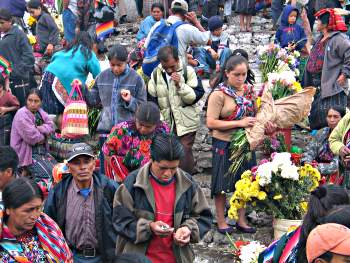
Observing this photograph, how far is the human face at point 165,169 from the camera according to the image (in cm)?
463

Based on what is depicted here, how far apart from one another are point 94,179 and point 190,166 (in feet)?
10.2

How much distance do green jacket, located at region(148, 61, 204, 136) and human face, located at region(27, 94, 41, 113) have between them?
4.16ft

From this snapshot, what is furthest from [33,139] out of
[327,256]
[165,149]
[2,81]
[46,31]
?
[327,256]

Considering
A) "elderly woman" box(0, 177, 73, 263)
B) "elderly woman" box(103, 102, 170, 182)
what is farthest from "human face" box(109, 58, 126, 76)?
"elderly woman" box(0, 177, 73, 263)

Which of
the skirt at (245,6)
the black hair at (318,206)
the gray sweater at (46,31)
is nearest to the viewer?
the black hair at (318,206)

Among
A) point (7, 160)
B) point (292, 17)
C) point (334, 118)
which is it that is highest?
point (292, 17)

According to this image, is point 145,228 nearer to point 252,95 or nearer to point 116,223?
point 116,223

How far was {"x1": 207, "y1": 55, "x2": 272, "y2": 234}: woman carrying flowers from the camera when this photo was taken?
257 inches

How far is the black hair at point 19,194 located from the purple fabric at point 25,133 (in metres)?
3.41

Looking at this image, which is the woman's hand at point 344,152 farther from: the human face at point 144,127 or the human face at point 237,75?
the human face at point 144,127

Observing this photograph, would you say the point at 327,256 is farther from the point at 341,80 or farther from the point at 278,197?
the point at 341,80

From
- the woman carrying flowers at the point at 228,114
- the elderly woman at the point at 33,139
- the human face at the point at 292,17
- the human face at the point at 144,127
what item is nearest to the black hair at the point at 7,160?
the human face at the point at 144,127

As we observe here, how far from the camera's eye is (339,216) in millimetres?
3754

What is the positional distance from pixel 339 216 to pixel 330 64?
4844 mm
